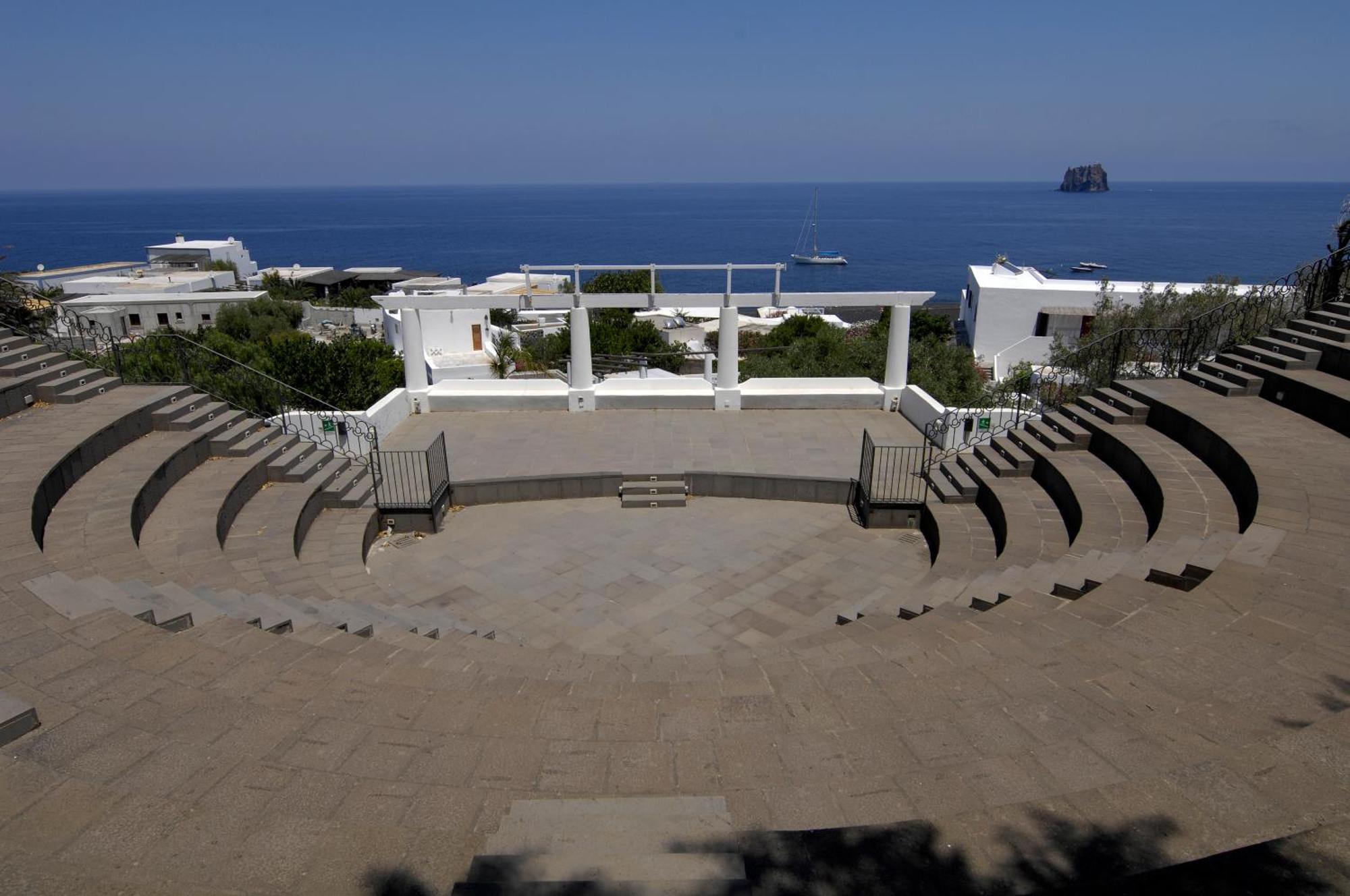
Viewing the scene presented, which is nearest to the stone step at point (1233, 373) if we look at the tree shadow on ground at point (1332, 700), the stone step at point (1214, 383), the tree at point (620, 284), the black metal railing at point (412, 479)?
the stone step at point (1214, 383)

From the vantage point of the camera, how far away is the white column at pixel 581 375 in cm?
1595

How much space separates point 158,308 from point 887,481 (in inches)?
2600

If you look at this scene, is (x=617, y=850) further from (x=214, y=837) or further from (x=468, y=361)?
(x=468, y=361)

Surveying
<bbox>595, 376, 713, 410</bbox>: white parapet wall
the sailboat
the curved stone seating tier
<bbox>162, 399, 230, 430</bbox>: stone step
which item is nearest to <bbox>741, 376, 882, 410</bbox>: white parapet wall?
<bbox>595, 376, 713, 410</bbox>: white parapet wall

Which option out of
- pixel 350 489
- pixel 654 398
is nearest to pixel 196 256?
pixel 654 398

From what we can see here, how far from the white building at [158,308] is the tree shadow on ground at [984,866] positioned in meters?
65.7

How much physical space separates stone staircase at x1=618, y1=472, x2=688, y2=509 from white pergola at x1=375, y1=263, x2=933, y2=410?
4.27m

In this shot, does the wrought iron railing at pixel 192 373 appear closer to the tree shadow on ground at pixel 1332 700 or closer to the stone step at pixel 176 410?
the stone step at pixel 176 410

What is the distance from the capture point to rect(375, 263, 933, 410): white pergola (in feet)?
51.0

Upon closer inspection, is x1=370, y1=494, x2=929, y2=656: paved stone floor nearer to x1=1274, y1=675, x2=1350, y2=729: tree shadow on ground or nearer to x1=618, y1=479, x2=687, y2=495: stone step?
x1=618, y1=479, x2=687, y2=495: stone step

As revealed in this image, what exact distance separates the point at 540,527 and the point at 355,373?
9.71 m

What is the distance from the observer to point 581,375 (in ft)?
53.4

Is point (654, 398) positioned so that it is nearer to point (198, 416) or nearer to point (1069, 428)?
point (1069, 428)

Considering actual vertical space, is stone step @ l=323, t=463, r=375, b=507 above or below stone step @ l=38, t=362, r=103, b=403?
below
